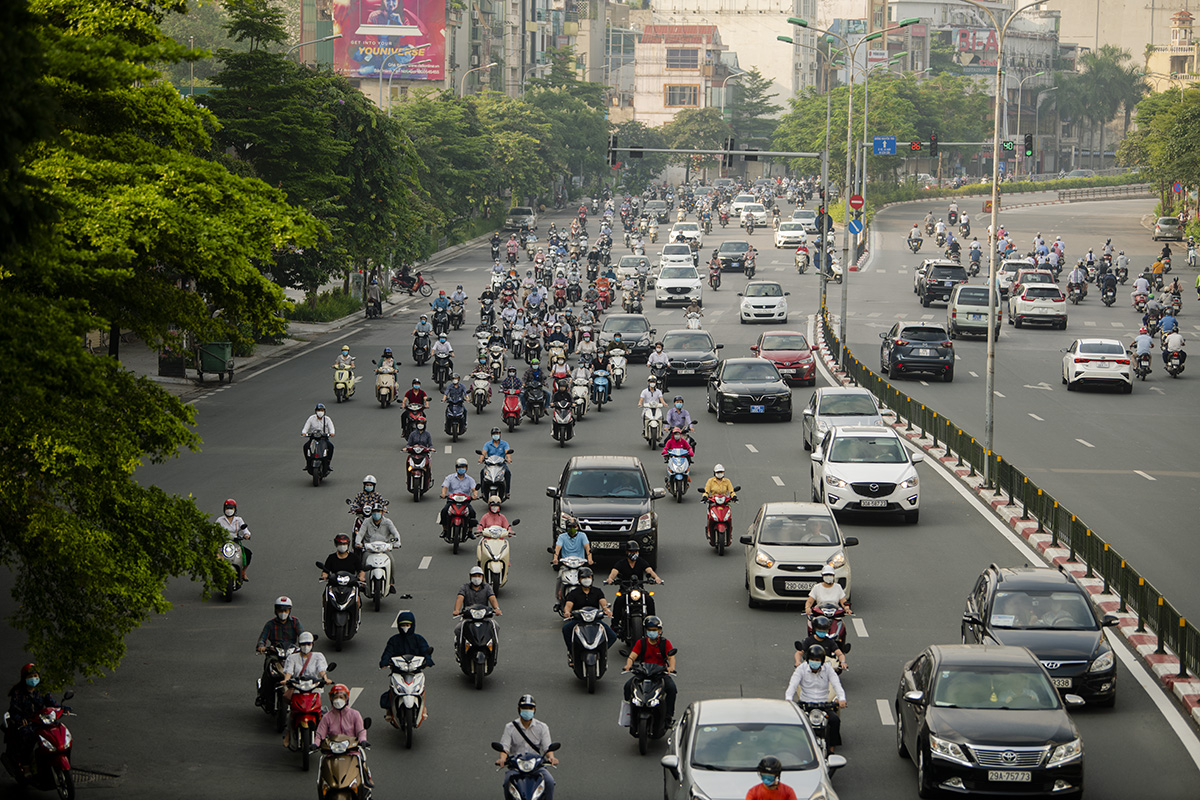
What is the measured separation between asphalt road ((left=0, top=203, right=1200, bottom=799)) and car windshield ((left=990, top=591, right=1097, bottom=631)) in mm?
1021

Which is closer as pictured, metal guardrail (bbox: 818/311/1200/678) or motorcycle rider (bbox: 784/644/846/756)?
motorcycle rider (bbox: 784/644/846/756)

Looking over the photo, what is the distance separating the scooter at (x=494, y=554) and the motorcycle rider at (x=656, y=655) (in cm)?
566

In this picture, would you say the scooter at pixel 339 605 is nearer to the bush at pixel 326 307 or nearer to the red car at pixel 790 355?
the red car at pixel 790 355

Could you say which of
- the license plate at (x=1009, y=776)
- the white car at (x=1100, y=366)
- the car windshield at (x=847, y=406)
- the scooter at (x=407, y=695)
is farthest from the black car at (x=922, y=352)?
the license plate at (x=1009, y=776)

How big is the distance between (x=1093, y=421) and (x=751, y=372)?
8489mm

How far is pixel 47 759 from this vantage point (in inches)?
586

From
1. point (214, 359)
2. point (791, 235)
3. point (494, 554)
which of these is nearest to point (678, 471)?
point (494, 554)

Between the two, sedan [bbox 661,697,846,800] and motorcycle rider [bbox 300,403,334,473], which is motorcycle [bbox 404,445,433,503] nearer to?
motorcycle rider [bbox 300,403,334,473]

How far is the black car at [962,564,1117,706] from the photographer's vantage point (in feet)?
57.5

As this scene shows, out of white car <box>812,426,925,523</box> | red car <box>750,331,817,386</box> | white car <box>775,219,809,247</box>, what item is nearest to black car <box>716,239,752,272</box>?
white car <box>775,219,809,247</box>

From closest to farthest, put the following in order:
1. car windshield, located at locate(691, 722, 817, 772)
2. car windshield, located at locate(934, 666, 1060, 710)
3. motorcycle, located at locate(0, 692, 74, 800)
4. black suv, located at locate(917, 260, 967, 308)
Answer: car windshield, located at locate(691, 722, 817, 772), motorcycle, located at locate(0, 692, 74, 800), car windshield, located at locate(934, 666, 1060, 710), black suv, located at locate(917, 260, 967, 308)

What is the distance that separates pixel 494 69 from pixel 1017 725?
14003 cm

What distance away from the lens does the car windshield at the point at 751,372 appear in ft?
129

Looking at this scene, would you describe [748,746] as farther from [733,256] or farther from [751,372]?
[733,256]
